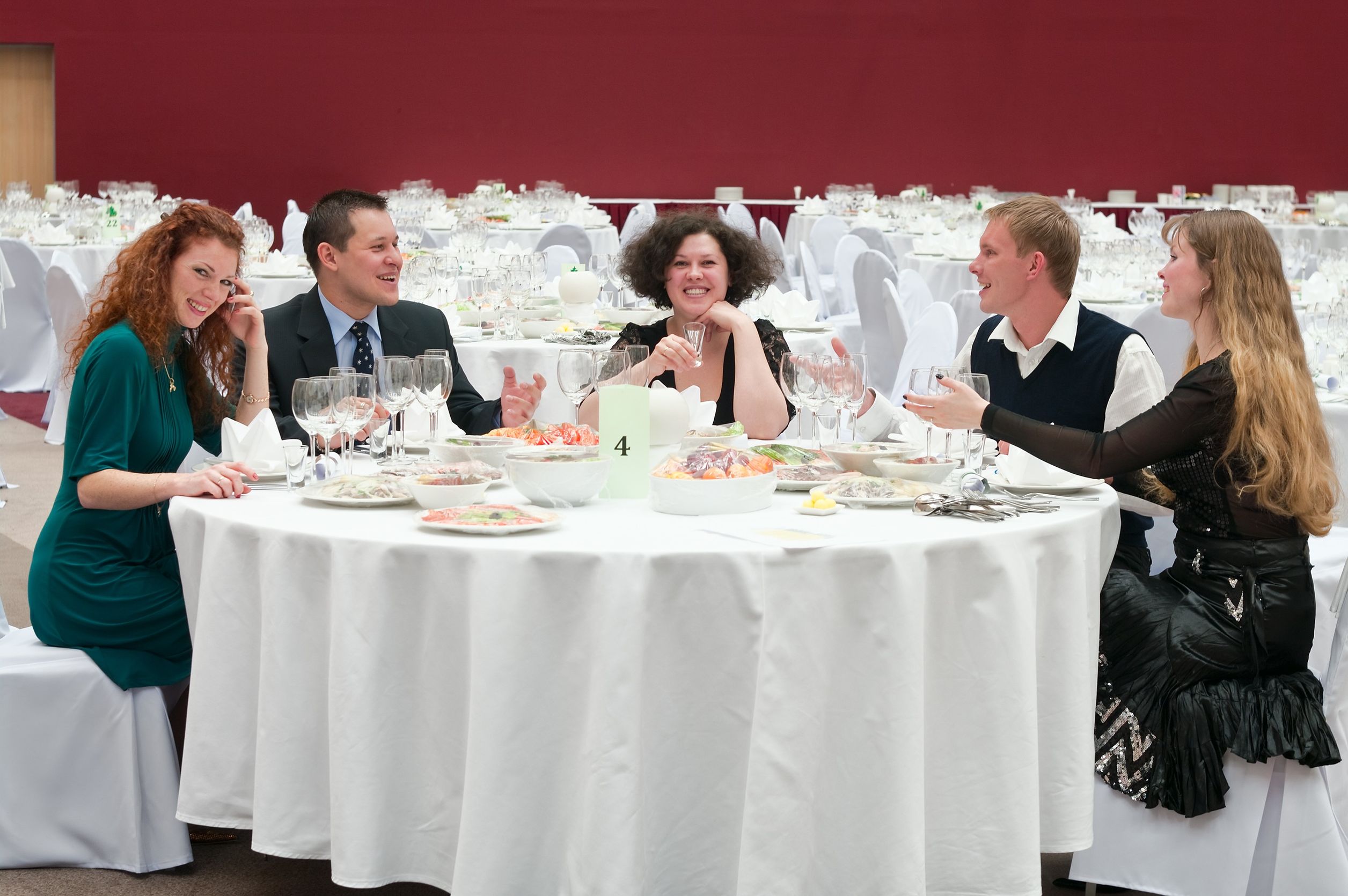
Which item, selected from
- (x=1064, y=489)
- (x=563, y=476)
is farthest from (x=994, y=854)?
(x=563, y=476)

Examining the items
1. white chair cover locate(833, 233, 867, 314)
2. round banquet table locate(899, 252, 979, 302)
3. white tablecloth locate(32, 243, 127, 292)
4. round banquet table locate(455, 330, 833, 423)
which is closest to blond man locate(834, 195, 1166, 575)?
round banquet table locate(455, 330, 833, 423)

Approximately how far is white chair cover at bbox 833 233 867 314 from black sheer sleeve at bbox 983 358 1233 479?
6.04 m

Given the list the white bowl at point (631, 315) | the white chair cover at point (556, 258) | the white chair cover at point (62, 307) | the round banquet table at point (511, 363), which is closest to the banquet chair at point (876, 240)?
the white chair cover at point (556, 258)

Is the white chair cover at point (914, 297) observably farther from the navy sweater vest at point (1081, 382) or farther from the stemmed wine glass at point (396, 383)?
the stemmed wine glass at point (396, 383)

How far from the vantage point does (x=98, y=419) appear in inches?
107

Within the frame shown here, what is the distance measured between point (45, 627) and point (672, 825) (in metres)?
1.37

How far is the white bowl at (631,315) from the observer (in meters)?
5.39

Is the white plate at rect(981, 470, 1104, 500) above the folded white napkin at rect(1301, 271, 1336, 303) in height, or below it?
below

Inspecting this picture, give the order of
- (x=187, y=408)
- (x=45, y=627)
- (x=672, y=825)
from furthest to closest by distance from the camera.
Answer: (x=187, y=408)
(x=45, y=627)
(x=672, y=825)

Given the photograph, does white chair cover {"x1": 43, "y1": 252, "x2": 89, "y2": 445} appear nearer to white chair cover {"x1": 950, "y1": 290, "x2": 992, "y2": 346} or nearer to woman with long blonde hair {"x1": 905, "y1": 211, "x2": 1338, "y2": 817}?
white chair cover {"x1": 950, "y1": 290, "x2": 992, "y2": 346}

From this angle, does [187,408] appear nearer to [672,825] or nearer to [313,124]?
[672,825]

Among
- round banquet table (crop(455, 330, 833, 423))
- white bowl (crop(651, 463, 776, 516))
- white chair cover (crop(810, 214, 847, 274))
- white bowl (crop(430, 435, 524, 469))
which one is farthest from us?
white chair cover (crop(810, 214, 847, 274))

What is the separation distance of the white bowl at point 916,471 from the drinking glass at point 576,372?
0.57m

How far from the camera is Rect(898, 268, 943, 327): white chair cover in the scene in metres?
7.07
